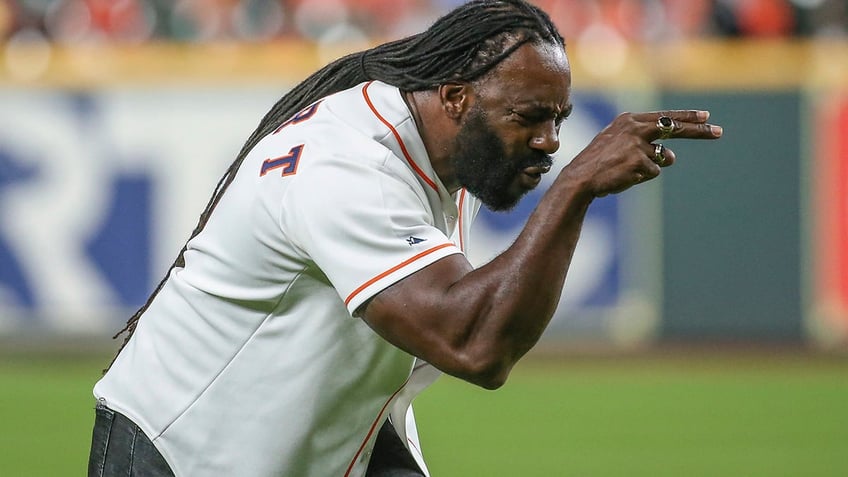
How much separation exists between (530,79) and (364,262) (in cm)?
56

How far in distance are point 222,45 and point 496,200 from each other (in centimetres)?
830

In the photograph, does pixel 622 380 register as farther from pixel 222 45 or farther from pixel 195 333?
pixel 195 333

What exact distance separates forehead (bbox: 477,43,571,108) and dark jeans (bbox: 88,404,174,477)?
43.5 inches

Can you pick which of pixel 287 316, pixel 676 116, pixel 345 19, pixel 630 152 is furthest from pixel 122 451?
pixel 345 19

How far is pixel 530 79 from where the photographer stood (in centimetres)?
298

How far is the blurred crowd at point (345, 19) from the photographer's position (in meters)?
11.3

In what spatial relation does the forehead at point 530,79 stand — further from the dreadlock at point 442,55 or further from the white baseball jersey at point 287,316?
the white baseball jersey at point 287,316

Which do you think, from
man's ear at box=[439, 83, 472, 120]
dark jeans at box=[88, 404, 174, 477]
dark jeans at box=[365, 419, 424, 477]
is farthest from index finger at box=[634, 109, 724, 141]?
dark jeans at box=[88, 404, 174, 477]

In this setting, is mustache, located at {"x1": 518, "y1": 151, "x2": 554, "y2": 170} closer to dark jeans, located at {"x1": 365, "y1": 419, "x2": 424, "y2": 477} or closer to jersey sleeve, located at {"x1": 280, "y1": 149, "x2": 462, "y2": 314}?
jersey sleeve, located at {"x1": 280, "y1": 149, "x2": 462, "y2": 314}

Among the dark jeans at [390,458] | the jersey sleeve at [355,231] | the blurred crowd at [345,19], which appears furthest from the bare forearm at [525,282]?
the blurred crowd at [345,19]

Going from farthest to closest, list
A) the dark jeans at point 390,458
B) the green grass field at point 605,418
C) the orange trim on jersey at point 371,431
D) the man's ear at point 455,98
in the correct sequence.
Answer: the green grass field at point 605,418 → the dark jeans at point 390,458 → the orange trim on jersey at point 371,431 → the man's ear at point 455,98

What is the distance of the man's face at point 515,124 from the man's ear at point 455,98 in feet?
0.07

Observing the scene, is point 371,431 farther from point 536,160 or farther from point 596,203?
point 596,203

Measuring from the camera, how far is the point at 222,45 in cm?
1112
